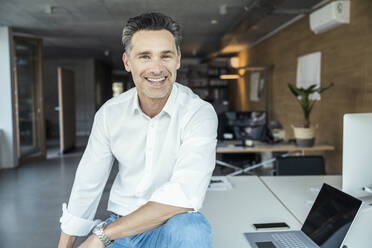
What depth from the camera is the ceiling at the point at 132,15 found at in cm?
532

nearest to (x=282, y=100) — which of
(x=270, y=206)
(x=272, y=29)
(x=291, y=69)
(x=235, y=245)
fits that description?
(x=291, y=69)

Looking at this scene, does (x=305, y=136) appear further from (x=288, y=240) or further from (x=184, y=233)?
(x=184, y=233)

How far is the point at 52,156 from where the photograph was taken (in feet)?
28.0

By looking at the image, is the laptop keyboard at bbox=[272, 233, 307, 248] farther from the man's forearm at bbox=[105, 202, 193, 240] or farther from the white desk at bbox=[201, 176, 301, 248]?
the man's forearm at bbox=[105, 202, 193, 240]

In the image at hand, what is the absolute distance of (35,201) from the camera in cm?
469

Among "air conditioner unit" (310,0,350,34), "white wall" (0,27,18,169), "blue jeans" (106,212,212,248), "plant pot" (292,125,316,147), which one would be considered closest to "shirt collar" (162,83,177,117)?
"blue jeans" (106,212,212,248)

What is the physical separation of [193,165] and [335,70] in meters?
4.17

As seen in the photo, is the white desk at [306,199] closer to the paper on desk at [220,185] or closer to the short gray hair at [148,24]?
the paper on desk at [220,185]

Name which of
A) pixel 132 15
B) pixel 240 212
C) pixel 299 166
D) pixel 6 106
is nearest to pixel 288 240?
pixel 240 212

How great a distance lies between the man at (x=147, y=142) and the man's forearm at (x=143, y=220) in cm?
3

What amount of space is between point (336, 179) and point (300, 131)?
1.87m

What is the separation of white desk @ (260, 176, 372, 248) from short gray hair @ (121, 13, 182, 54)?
3.61 ft

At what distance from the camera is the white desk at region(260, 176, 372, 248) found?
1.34m

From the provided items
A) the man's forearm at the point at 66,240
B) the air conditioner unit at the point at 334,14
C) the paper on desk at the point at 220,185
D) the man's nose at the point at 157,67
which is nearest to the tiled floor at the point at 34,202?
the paper on desk at the point at 220,185
